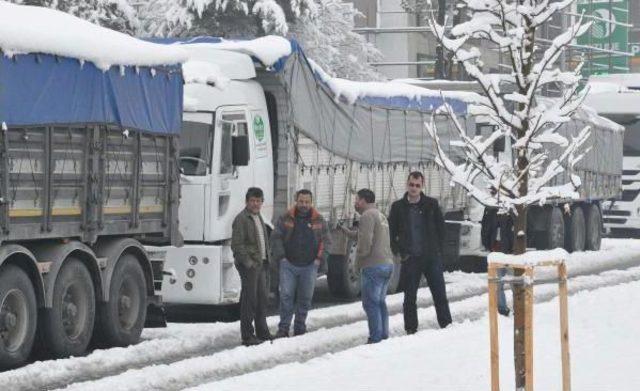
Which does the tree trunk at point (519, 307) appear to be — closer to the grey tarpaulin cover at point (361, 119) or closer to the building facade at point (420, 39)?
the grey tarpaulin cover at point (361, 119)

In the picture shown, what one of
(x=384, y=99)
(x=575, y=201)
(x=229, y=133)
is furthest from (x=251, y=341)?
(x=575, y=201)

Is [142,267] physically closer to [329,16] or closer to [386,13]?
[329,16]

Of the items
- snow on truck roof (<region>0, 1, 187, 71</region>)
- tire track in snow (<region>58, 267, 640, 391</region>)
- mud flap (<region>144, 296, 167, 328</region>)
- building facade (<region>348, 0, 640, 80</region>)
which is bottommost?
tire track in snow (<region>58, 267, 640, 391</region>)

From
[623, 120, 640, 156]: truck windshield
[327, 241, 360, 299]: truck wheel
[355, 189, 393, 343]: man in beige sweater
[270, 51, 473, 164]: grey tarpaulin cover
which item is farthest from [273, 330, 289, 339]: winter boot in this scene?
[623, 120, 640, 156]: truck windshield

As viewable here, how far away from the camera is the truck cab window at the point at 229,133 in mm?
20891

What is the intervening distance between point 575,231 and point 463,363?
21276 millimetres

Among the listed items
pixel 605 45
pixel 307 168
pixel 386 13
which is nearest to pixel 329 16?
pixel 386 13

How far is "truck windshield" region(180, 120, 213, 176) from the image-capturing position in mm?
20734

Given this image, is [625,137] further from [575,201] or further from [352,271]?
[352,271]

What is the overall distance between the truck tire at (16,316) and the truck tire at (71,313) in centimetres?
40

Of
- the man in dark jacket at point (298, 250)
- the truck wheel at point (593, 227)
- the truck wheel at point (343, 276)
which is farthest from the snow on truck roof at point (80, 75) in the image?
the truck wheel at point (593, 227)

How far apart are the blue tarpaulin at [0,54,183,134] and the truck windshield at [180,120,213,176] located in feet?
3.49

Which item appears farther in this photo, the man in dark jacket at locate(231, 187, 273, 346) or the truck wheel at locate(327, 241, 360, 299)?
the truck wheel at locate(327, 241, 360, 299)

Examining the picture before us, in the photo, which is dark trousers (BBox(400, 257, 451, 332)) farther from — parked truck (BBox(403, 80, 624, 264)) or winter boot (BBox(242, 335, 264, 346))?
parked truck (BBox(403, 80, 624, 264))
